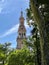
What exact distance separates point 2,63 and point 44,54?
34.9 m

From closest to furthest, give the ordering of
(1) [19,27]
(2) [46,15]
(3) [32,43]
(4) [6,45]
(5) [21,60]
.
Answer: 1. (2) [46,15]
2. (3) [32,43]
3. (5) [21,60]
4. (4) [6,45]
5. (1) [19,27]

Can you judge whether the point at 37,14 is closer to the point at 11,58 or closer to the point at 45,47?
the point at 45,47

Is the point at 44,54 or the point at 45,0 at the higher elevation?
the point at 45,0

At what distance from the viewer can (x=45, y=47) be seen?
58.5 feet

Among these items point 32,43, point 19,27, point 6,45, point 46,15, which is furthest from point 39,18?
point 19,27

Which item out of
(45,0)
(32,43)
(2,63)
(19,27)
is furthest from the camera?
(19,27)

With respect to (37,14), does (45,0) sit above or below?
above

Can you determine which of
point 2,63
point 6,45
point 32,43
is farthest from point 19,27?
point 32,43

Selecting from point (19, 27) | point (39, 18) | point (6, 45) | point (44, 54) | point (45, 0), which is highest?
point (19, 27)

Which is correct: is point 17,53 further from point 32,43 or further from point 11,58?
point 32,43

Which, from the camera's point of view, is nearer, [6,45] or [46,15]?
[46,15]

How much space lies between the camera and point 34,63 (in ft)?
119

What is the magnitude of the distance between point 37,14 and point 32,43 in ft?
59.7

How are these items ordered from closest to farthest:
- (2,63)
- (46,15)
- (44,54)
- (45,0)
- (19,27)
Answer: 1. (44,54)
2. (45,0)
3. (46,15)
4. (2,63)
5. (19,27)
